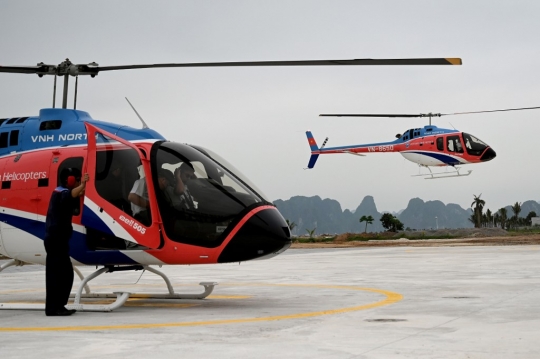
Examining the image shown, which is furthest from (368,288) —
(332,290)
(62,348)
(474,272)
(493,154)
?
(493,154)

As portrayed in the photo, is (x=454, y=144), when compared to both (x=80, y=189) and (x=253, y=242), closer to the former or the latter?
(x=253, y=242)

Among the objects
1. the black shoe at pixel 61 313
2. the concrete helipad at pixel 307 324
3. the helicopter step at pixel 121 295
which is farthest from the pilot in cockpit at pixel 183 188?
the black shoe at pixel 61 313

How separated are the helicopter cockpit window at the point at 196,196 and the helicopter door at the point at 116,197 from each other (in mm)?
196

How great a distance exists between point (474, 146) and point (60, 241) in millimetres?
35211

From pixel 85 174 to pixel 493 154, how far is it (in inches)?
1421

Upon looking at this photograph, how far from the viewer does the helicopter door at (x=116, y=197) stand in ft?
29.9

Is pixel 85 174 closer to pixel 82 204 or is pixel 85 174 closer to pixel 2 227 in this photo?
pixel 82 204

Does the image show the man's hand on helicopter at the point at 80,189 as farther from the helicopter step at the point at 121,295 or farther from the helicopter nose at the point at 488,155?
the helicopter nose at the point at 488,155

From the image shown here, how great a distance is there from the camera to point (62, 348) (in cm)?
582

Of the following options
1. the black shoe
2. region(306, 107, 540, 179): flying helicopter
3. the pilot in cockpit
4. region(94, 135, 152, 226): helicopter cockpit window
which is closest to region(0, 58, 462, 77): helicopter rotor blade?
region(94, 135, 152, 226): helicopter cockpit window

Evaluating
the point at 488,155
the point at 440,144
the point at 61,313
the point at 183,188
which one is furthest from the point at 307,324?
the point at 488,155

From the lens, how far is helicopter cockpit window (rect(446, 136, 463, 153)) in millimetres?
40906

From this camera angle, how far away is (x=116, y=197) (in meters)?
9.33

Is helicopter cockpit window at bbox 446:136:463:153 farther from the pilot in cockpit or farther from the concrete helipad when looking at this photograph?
the pilot in cockpit
